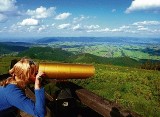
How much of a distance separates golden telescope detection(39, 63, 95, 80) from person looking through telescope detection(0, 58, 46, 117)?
0.11 m

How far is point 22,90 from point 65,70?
0.97m

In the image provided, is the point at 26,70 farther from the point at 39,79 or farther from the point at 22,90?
the point at 22,90

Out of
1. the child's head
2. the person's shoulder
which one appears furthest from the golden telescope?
the person's shoulder

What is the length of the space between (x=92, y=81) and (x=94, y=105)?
11.2 metres

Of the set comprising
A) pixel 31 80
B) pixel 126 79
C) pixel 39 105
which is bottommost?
pixel 126 79

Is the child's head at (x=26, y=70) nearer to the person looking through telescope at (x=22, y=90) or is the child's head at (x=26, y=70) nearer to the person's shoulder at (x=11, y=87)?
the person looking through telescope at (x=22, y=90)

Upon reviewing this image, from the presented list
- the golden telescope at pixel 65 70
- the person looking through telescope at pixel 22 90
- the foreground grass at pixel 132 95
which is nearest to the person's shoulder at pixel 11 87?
the person looking through telescope at pixel 22 90

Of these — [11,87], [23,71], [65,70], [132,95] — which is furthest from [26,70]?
[132,95]

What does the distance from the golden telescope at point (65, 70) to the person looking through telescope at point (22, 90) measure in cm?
11

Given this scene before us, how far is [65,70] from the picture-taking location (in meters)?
3.44

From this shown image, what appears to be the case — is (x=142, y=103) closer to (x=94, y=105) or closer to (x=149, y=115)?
(x=149, y=115)

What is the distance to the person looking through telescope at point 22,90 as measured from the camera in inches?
143

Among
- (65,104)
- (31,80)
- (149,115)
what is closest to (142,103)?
(149,115)

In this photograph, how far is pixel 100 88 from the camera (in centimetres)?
1412
